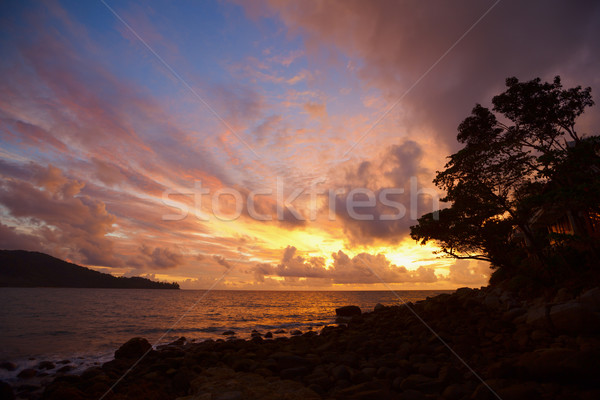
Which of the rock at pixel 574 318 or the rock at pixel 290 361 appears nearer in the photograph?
the rock at pixel 574 318

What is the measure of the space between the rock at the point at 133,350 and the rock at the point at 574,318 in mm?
18960

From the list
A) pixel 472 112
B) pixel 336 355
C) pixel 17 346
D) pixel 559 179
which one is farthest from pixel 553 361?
pixel 17 346

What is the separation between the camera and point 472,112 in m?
17.7

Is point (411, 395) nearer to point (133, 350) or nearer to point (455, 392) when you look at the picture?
point (455, 392)

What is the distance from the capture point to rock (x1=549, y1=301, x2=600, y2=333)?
30.4 feet

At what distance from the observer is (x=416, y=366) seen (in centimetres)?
923

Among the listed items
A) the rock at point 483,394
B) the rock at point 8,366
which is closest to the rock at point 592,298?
the rock at point 483,394

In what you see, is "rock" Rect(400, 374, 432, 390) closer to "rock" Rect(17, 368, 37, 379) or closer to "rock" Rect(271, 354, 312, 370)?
"rock" Rect(271, 354, 312, 370)

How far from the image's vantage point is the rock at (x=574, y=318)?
30.4 feet

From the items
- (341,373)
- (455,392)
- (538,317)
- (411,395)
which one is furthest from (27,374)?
(538,317)

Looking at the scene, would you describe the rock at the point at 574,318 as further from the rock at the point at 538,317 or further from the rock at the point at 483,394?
the rock at the point at 483,394

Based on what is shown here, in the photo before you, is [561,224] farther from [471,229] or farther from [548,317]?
[548,317]

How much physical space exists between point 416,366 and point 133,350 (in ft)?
47.6

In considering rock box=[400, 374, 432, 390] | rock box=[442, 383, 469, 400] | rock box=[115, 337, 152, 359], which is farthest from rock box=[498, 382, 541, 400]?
rock box=[115, 337, 152, 359]
